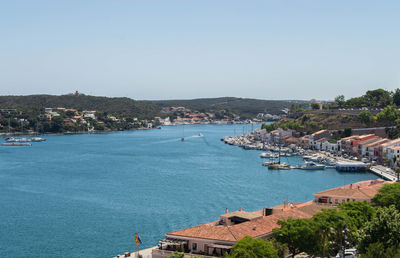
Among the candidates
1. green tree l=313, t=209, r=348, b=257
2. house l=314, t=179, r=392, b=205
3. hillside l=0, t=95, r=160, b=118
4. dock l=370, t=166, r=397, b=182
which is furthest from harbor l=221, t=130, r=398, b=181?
hillside l=0, t=95, r=160, b=118

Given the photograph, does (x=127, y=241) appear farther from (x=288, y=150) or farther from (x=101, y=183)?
(x=288, y=150)

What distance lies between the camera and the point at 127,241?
24250mm

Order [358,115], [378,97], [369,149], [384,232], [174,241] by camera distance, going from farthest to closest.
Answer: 1. [378,97]
2. [358,115]
3. [369,149]
4. [174,241]
5. [384,232]

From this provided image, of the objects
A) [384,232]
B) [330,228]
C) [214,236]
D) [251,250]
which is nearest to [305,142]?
[330,228]

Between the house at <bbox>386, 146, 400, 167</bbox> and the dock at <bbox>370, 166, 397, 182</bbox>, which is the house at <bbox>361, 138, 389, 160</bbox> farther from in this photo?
the dock at <bbox>370, 166, 397, 182</bbox>

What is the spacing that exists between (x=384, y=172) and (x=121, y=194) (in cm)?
2698

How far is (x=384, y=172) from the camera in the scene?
154 ft

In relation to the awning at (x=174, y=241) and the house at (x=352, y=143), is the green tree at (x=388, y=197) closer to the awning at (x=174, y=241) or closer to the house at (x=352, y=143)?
the awning at (x=174, y=241)

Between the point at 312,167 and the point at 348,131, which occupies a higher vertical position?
the point at 348,131

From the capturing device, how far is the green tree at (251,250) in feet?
44.5

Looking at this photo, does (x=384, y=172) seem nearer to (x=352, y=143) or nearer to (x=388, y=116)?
(x=352, y=143)

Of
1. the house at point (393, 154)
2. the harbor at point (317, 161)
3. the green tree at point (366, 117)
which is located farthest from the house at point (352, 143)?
the house at point (393, 154)

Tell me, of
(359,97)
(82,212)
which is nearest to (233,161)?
(82,212)

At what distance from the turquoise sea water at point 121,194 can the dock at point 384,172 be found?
3.09 ft
